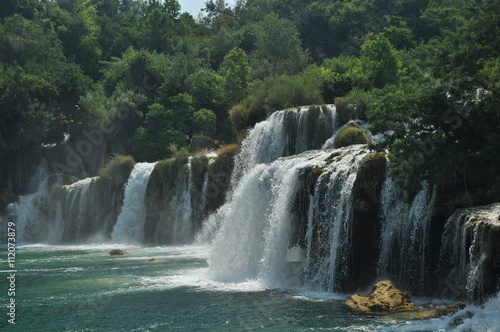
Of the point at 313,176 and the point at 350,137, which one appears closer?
the point at 313,176

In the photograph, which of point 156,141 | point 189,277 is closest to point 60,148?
point 156,141

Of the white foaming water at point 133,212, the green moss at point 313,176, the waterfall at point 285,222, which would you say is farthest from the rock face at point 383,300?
the white foaming water at point 133,212

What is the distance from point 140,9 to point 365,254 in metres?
71.6

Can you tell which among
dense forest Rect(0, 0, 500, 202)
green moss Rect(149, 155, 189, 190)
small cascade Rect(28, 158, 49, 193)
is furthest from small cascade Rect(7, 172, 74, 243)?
green moss Rect(149, 155, 189, 190)

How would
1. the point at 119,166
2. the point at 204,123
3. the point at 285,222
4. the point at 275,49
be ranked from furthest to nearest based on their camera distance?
1. the point at 275,49
2. the point at 204,123
3. the point at 119,166
4. the point at 285,222

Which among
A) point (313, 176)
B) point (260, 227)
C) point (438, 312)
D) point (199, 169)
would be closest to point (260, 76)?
point (199, 169)

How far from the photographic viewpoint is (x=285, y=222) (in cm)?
2150

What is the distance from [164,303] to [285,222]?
570 centimetres

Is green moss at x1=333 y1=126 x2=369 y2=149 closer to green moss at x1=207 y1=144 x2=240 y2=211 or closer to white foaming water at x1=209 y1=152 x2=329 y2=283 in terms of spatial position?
white foaming water at x1=209 y1=152 x2=329 y2=283

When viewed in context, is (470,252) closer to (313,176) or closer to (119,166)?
(313,176)

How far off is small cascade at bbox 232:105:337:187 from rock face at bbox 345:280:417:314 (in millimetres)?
15368

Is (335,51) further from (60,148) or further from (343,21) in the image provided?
(60,148)

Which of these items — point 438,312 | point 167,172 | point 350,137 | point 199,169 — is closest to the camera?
point 438,312

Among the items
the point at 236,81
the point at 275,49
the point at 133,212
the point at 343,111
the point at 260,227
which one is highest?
the point at 275,49
